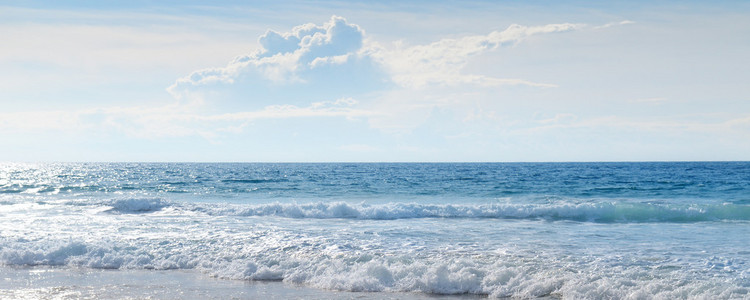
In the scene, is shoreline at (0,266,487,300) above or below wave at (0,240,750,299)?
below

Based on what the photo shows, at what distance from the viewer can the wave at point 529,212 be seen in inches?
816

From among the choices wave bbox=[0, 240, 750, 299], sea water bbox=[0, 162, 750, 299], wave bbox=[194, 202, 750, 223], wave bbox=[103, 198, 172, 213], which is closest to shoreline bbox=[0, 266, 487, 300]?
sea water bbox=[0, 162, 750, 299]

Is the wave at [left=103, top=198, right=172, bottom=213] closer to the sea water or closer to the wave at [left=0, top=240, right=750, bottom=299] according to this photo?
the sea water

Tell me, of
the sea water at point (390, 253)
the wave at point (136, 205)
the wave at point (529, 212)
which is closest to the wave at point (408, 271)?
the sea water at point (390, 253)

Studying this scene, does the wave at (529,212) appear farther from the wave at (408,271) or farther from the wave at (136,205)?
the wave at (408,271)

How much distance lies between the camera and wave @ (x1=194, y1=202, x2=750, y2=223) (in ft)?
68.0

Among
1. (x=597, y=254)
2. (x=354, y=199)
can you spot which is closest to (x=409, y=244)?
(x=597, y=254)

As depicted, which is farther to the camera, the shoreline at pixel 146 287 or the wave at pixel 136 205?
the wave at pixel 136 205

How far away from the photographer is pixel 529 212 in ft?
72.5

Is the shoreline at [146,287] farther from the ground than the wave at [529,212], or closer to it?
closer to it

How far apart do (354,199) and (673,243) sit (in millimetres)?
19128

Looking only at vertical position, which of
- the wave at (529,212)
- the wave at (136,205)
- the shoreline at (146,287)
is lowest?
the shoreline at (146,287)

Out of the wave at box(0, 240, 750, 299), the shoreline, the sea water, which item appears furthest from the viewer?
the sea water

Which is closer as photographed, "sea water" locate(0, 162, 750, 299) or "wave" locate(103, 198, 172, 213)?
"sea water" locate(0, 162, 750, 299)
